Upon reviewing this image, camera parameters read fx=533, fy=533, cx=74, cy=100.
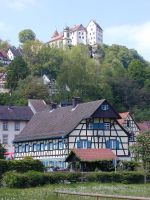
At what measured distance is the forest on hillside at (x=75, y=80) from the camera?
11744cm

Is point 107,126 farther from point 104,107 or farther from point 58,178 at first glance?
point 58,178

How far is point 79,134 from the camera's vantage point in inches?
2584

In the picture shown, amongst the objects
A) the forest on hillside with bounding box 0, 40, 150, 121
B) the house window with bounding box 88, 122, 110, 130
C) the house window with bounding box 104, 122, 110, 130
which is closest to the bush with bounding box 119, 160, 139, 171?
the house window with bounding box 88, 122, 110, 130

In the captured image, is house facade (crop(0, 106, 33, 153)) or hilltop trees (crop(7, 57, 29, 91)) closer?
house facade (crop(0, 106, 33, 153))

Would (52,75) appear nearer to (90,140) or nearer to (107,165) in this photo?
(90,140)

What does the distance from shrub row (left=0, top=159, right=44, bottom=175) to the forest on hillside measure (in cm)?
6481

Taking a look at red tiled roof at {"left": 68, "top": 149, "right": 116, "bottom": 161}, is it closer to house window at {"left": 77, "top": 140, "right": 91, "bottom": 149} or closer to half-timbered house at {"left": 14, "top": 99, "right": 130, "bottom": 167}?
house window at {"left": 77, "top": 140, "right": 91, "bottom": 149}

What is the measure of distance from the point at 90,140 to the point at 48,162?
633cm

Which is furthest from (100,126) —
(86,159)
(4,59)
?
(4,59)

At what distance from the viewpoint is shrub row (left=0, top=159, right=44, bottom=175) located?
138 ft

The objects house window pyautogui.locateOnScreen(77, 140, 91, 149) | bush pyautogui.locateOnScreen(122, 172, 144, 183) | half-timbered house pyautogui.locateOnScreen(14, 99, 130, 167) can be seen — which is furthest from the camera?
half-timbered house pyautogui.locateOnScreen(14, 99, 130, 167)

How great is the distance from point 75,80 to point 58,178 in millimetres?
80832

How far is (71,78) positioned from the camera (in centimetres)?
12194

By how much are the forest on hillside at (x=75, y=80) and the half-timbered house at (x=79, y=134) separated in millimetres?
40379
